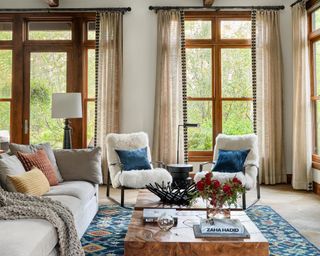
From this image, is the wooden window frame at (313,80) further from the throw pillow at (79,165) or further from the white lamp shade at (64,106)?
the white lamp shade at (64,106)

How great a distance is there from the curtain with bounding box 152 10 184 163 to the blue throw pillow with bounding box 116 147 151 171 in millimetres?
1126

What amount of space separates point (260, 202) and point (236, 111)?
195cm

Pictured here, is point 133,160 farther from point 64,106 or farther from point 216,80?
point 216,80

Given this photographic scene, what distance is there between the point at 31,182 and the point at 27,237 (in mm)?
1084

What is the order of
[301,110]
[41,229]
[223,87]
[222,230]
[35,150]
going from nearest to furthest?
[41,229]
[222,230]
[35,150]
[301,110]
[223,87]

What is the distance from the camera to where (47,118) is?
6.32 m

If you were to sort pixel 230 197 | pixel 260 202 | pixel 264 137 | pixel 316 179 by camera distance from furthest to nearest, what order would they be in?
pixel 264 137 < pixel 316 179 < pixel 260 202 < pixel 230 197

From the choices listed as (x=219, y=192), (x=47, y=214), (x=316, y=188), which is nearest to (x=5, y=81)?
(x=47, y=214)

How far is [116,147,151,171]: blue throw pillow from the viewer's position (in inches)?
189

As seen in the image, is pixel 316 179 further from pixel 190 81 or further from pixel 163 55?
pixel 163 55

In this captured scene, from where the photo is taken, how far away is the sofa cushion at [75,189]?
3234mm

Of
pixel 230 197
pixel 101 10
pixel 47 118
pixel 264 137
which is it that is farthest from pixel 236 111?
pixel 230 197

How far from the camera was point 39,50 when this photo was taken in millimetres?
6285

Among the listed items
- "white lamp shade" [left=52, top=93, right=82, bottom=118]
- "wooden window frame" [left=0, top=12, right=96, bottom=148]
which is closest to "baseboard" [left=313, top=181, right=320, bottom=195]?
"white lamp shade" [left=52, top=93, right=82, bottom=118]
